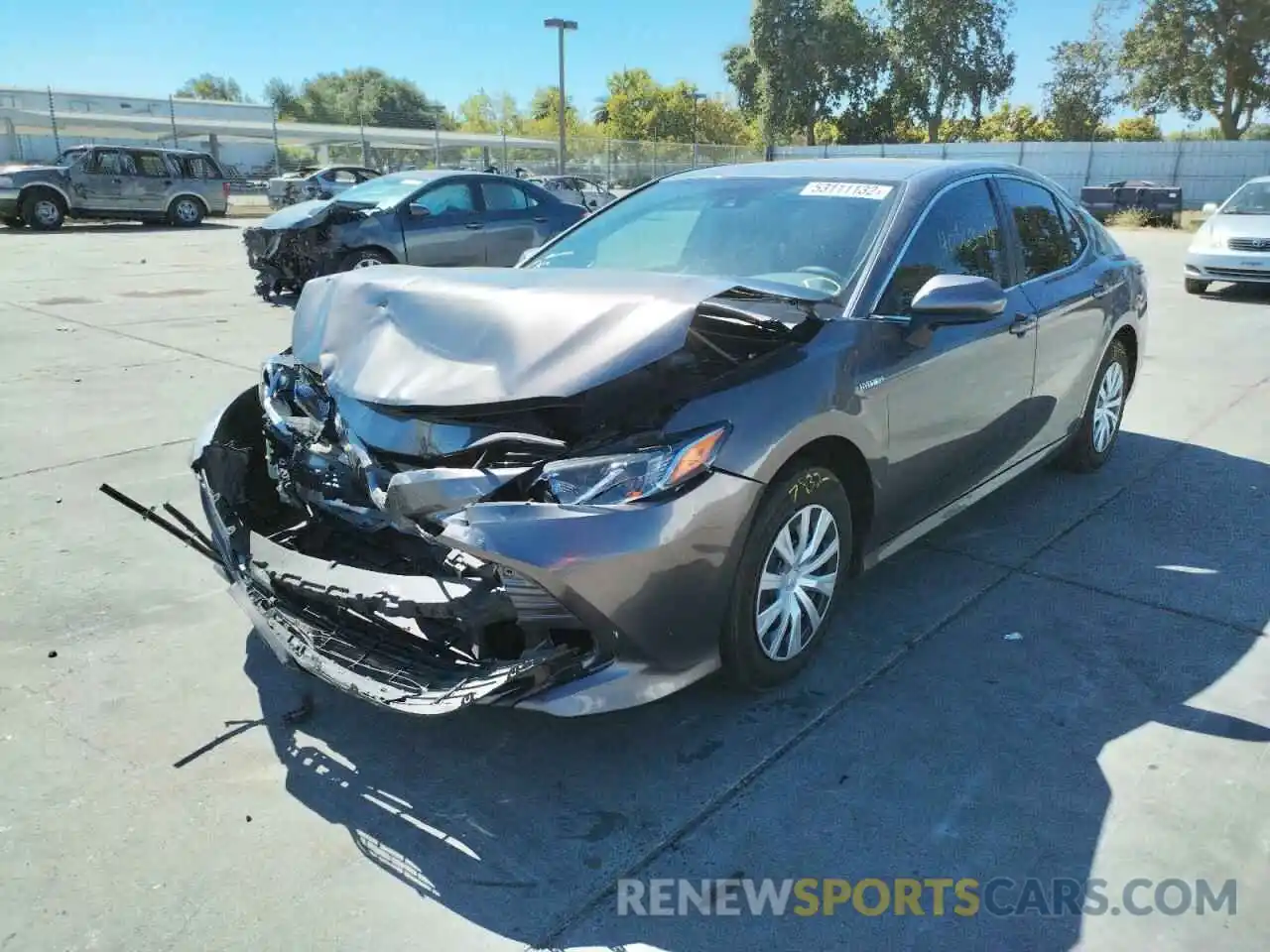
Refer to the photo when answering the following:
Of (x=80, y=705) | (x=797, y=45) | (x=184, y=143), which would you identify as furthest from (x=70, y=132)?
(x=80, y=705)

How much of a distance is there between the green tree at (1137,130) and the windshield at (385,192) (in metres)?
59.7

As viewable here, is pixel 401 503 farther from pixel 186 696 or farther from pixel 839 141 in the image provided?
pixel 839 141

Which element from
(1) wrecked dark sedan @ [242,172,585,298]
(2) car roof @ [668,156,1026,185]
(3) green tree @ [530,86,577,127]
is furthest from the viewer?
(3) green tree @ [530,86,577,127]

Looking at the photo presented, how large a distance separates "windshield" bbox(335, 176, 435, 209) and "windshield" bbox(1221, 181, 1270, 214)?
428 inches

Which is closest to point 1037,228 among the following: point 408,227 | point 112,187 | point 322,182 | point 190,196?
point 408,227

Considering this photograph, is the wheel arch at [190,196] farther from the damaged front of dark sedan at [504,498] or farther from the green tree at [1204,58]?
the green tree at [1204,58]

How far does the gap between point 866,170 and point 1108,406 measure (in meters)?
2.45

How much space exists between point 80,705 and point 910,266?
334 centimetres

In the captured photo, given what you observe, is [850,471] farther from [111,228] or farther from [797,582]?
[111,228]

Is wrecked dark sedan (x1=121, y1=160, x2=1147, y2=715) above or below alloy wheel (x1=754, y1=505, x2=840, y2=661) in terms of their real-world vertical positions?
above

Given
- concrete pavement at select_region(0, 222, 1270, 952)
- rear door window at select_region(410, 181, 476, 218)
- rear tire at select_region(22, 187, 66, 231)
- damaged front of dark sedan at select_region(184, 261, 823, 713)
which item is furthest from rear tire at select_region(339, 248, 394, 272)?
rear tire at select_region(22, 187, 66, 231)

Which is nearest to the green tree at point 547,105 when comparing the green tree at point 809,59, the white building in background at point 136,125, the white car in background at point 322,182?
the green tree at point 809,59

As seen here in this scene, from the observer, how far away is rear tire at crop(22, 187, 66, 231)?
2091 cm

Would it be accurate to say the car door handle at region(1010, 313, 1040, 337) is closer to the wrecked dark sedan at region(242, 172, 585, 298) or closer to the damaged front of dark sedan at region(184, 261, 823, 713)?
the damaged front of dark sedan at region(184, 261, 823, 713)
